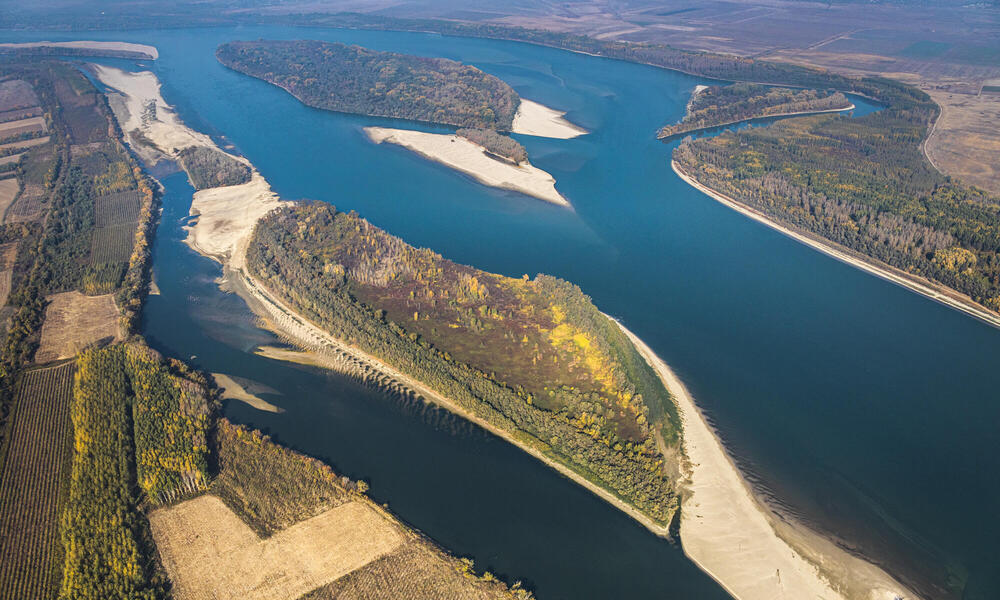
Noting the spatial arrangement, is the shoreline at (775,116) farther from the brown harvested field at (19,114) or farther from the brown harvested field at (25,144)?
the brown harvested field at (19,114)

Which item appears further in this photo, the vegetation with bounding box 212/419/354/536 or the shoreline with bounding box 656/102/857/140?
the shoreline with bounding box 656/102/857/140

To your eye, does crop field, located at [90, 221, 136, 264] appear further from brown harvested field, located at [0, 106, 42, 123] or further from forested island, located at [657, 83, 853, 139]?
forested island, located at [657, 83, 853, 139]

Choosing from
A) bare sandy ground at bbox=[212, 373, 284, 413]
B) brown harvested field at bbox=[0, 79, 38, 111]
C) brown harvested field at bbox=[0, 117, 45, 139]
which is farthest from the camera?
brown harvested field at bbox=[0, 79, 38, 111]

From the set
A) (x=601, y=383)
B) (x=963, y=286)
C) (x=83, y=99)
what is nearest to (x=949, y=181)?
(x=963, y=286)

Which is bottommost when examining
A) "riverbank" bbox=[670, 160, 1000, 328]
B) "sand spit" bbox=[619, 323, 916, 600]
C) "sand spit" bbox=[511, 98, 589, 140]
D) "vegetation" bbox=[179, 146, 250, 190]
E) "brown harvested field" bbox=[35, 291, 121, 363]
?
"sand spit" bbox=[619, 323, 916, 600]

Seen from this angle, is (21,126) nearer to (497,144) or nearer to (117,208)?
(117,208)

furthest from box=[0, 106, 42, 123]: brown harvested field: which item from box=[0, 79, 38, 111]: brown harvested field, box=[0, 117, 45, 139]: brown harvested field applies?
box=[0, 79, 38, 111]: brown harvested field

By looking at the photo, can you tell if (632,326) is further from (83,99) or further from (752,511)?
(83,99)

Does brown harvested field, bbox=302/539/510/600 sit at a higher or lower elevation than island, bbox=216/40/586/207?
lower
